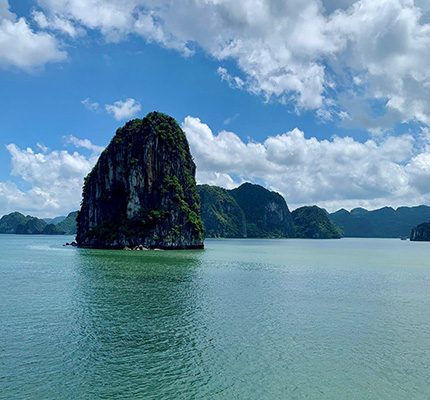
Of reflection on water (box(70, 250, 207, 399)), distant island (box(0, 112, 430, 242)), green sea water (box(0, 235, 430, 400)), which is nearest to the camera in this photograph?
green sea water (box(0, 235, 430, 400))

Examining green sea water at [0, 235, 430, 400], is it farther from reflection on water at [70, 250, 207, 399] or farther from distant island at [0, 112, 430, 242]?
distant island at [0, 112, 430, 242]

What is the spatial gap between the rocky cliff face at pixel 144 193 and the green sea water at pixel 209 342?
246ft

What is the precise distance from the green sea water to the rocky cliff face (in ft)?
246

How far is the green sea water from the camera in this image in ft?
51.2

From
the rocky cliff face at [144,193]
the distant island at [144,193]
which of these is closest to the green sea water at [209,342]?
the distant island at [144,193]

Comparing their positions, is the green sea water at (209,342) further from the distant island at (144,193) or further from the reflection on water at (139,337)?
the distant island at (144,193)

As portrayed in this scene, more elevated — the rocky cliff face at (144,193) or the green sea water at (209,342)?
the rocky cliff face at (144,193)

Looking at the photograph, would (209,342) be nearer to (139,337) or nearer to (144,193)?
(139,337)

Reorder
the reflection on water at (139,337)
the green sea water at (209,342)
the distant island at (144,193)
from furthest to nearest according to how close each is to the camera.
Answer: the distant island at (144,193)
the reflection on water at (139,337)
the green sea water at (209,342)

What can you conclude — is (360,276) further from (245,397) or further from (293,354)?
(245,397)

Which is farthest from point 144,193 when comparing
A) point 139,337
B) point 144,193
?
point 139,337

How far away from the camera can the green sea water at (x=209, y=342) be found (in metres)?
15.6

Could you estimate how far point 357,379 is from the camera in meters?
16.9

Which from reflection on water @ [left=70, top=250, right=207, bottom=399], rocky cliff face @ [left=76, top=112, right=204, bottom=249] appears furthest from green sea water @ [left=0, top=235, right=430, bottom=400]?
rocky cliff face @ [left=76, top=112, right=204, bottom=249]
